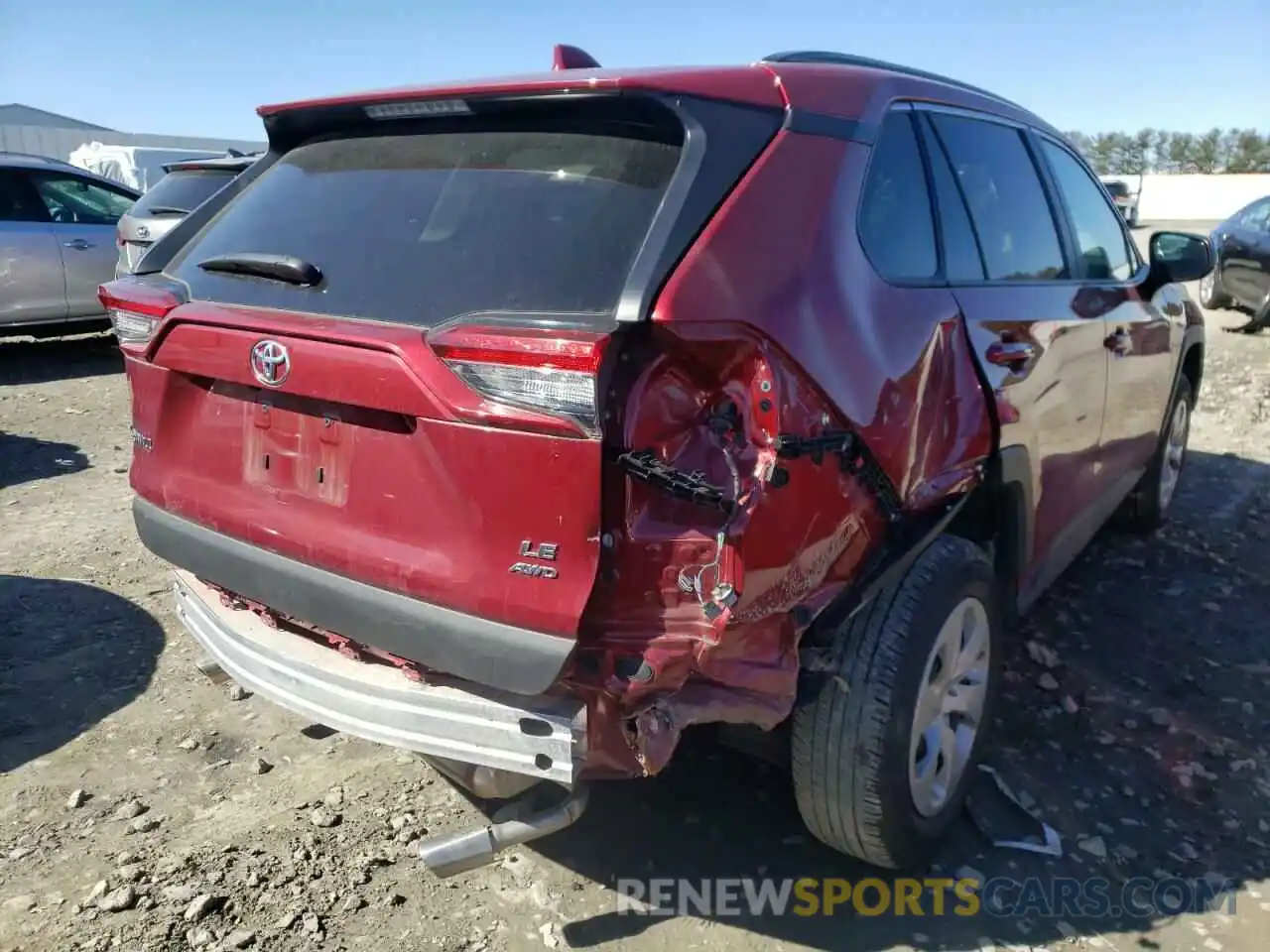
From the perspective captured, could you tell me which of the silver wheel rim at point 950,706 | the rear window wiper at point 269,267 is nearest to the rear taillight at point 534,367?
the rear window wiper at point 269,267

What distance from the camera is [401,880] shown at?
108 inches

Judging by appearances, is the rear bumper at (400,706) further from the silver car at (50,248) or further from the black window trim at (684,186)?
the silver car at (50,248)

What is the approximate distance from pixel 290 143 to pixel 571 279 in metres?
1.39

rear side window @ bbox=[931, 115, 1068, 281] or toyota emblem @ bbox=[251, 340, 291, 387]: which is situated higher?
rear side window @ bbox=[931, 115, 1068, 281]

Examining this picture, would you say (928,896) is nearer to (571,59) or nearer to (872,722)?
(872,722)

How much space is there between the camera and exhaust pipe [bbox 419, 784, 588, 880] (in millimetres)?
2262

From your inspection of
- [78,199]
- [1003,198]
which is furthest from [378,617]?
[78,199]

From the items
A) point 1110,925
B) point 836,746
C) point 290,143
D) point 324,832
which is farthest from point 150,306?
point 1110,925

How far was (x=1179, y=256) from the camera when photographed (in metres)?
4.66

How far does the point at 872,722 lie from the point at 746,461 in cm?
82

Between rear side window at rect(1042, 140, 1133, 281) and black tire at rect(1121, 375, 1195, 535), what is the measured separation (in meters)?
1.12

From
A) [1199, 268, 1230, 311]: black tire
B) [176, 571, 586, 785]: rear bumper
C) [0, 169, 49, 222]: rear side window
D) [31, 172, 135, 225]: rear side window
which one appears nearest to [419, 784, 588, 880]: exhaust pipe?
[176, 571, 586, 785]: rear bumper

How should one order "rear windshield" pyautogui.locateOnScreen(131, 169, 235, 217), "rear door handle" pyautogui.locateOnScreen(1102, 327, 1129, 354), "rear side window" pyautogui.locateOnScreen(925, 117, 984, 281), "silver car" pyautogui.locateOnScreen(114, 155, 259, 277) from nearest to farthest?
"rear side window" pyautogui.locateOnScreen(925, 117, 984, 281)
"rear door handle" pyautogui.locateOnScreen(1102, 327, 1129, 354)
"silver car" pyautogui.locateOnScreen(114, 155, 259, 277)
"rear windshield" pyautogui.locateOnScreen(131, 169, 235, 217)

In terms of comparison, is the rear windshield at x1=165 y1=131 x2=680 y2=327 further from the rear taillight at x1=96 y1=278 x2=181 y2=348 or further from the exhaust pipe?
the exhaust pipe
